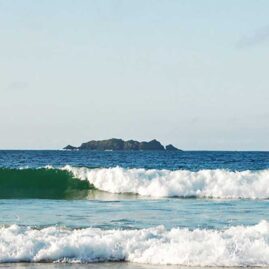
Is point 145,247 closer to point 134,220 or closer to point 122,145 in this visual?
point 134,220

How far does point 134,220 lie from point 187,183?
34.2ft

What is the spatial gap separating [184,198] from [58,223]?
9553 millimetres

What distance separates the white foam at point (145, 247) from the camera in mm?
10906

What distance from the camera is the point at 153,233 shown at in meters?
12.2

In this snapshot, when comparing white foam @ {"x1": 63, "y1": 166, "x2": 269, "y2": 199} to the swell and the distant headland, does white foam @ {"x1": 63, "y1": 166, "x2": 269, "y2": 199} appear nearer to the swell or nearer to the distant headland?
the swell

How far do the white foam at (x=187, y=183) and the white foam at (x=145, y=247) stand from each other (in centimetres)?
1234

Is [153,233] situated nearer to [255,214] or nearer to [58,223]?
[58,223]

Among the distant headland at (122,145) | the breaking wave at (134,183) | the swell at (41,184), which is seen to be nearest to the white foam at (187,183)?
the breaking wave at (134,183)

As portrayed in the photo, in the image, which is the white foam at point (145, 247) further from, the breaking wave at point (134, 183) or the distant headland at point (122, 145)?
the distant headland at point (122, 145)

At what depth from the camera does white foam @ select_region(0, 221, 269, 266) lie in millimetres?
10906

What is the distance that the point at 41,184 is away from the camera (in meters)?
28.5

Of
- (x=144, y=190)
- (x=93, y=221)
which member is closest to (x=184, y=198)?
(x=144, y=190)

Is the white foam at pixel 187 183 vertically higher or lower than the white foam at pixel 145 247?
higher

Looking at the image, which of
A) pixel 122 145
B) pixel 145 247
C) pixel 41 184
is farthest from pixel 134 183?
pixel 122 145
